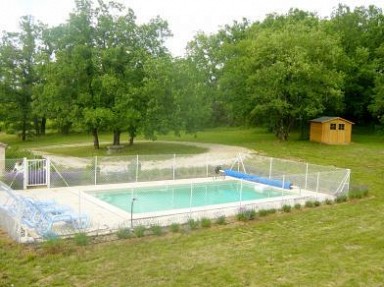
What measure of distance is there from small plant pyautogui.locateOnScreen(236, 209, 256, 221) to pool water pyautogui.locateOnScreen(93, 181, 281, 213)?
3.53ft

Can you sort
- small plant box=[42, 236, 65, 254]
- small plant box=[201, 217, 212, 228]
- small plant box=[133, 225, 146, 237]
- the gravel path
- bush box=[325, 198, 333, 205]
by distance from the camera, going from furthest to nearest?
the gravel path, bush box=[325, 198, 333, 205], small plant box=[201, 217, 212, 228], small plant box=[133, 225, 146, 237], small plant box=[42, 236, 65, 254]

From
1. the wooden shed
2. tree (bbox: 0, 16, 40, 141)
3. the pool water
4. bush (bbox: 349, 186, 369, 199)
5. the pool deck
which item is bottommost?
the pool water

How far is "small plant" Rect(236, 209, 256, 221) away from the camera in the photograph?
13633mm

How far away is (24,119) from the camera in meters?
43.7

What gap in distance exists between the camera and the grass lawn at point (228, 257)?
8438 millimetres

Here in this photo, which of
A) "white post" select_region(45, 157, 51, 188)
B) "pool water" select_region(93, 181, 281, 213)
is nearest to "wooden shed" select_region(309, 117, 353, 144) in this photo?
"pool water" select_region(93, 181, 281, 213)

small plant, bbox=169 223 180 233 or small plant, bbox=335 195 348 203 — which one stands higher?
small plant, bbox=335 195 348 203

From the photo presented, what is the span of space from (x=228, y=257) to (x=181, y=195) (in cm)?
810

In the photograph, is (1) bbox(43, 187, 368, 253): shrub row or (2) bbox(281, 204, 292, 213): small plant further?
(2) bbox(281, 204, 292, 213): small plant

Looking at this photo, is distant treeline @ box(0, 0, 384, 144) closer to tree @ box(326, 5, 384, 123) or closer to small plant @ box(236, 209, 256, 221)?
tree @ box(326, 5, 384, 123)

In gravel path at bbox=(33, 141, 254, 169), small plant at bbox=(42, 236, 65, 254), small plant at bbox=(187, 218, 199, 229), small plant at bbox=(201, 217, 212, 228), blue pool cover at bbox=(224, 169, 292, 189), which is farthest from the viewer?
gravel path at bbox=(33, 141, 254, 169)

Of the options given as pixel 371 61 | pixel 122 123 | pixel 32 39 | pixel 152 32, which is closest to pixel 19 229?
pixel 122 123

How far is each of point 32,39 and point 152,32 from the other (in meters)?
18.5

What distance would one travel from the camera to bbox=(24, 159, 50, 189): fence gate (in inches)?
702
